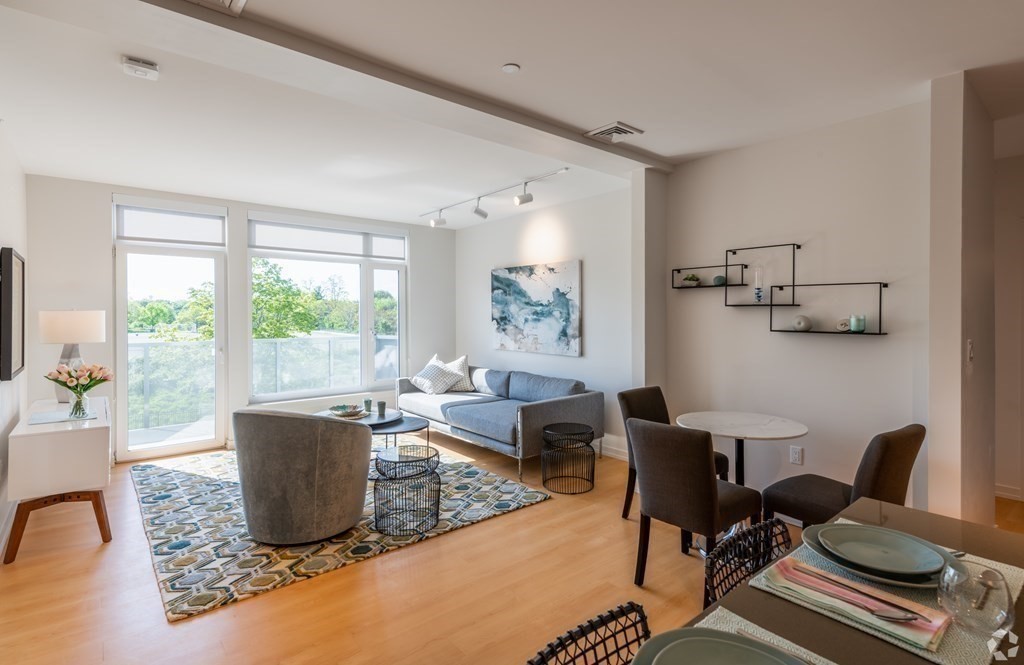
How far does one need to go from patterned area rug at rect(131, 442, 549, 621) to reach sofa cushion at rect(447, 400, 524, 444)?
1.17 ft

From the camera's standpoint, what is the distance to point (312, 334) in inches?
241

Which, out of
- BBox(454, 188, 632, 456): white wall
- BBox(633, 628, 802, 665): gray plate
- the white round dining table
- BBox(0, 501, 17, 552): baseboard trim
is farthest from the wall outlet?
BBox(0, 501, 17, 552): baseboard trim

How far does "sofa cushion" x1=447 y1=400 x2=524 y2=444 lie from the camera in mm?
4562

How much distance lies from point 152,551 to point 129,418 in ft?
8.15

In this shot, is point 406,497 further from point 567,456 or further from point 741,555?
point 741,555

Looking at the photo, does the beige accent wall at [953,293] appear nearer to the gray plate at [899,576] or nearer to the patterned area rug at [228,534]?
the gray plate at [899,576]

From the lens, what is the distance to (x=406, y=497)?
354cm

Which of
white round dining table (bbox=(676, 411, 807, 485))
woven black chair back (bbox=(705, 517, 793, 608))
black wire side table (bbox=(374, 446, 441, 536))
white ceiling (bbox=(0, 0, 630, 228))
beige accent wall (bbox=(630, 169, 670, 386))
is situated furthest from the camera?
beige accent wall (bbox=(630, 169, 670, 386))

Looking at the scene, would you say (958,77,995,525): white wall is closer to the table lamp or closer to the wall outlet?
the wall outlet

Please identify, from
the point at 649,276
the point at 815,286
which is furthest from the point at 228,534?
the point at 815,286

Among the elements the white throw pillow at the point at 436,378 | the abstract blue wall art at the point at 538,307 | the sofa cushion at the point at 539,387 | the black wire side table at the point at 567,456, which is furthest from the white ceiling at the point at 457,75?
the white throw pillow at the point at 436,378

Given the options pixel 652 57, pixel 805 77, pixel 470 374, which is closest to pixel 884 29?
pixel 805 77

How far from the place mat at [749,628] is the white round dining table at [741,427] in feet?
6.57

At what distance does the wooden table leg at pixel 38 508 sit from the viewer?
300 centimetres
